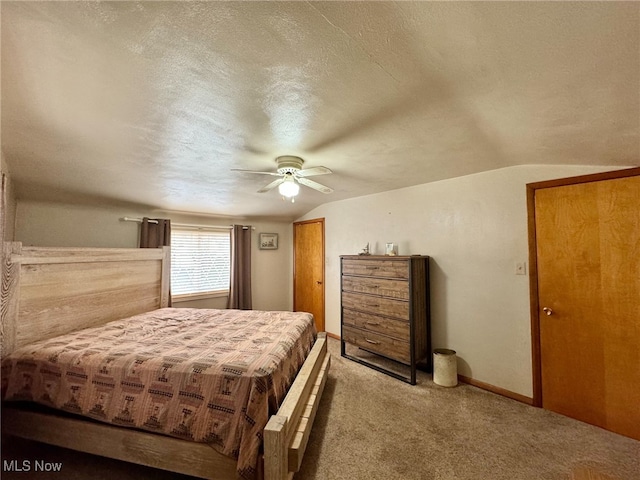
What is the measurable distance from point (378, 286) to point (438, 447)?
1561mm

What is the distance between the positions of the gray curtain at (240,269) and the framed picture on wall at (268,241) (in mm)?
309

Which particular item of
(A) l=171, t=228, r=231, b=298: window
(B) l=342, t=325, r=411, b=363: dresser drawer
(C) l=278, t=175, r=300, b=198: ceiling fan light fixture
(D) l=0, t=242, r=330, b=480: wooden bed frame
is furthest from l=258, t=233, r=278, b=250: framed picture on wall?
(C) l=278, t=175, r=300, b=198: ceiling fan light fixture

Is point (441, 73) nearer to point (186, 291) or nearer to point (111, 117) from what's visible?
point (111, 117)

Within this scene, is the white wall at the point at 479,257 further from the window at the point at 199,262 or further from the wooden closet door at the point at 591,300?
the window at the point at 199,262

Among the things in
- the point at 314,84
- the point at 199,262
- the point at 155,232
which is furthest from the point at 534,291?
the point at 155,232

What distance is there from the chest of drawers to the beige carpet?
1.73 ft

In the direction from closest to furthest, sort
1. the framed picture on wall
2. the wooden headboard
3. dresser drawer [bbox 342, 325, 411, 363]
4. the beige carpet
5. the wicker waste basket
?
the beige carpet → the wooden headboard → the wicker waste basket → dresser drawer [bbox 342, 325, 411, 363] → the framed picture on wall

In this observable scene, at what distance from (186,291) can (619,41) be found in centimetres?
496

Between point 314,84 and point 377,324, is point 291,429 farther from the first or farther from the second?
point 314,84

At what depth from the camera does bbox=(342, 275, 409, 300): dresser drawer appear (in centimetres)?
294

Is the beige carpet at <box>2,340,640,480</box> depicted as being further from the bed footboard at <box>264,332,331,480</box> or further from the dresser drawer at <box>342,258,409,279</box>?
the dresser drawer at <box>342,258,409,279</box>

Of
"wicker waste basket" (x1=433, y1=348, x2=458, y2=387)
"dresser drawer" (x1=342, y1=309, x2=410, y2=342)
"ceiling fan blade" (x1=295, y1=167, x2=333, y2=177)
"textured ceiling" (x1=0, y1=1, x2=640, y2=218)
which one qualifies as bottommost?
"wicker waste basket" (x1=433, y1=348, x2=458, y2=387)

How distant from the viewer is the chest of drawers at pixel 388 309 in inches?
114

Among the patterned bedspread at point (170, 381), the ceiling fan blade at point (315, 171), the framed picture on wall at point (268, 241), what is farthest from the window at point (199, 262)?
the ceiling fan blade at point (315, 171)
